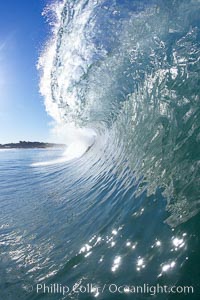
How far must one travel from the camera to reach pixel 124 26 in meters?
8.24

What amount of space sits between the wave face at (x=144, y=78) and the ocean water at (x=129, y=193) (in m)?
0.03

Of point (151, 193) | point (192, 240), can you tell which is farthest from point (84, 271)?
point (151, 193)

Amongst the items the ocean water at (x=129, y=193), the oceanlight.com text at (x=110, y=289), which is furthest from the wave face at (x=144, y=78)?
the oceanlight.com text at (x=110, y=289)

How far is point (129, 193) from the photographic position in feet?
15.6

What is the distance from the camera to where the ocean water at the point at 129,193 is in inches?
114

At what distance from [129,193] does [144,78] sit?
13.1ft

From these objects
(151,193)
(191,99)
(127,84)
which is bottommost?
(151,193)

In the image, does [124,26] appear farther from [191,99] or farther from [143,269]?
[143,269]

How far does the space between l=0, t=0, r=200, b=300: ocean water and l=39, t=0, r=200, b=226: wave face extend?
3cm

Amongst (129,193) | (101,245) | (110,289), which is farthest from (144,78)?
(110,289)

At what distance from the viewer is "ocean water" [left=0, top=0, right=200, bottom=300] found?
2.89 m

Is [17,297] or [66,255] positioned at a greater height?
[66,255]

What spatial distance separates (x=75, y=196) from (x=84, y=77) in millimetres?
6099

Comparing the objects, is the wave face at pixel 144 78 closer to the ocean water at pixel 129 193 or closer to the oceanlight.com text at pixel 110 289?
the ocean water at pixel 129 193
